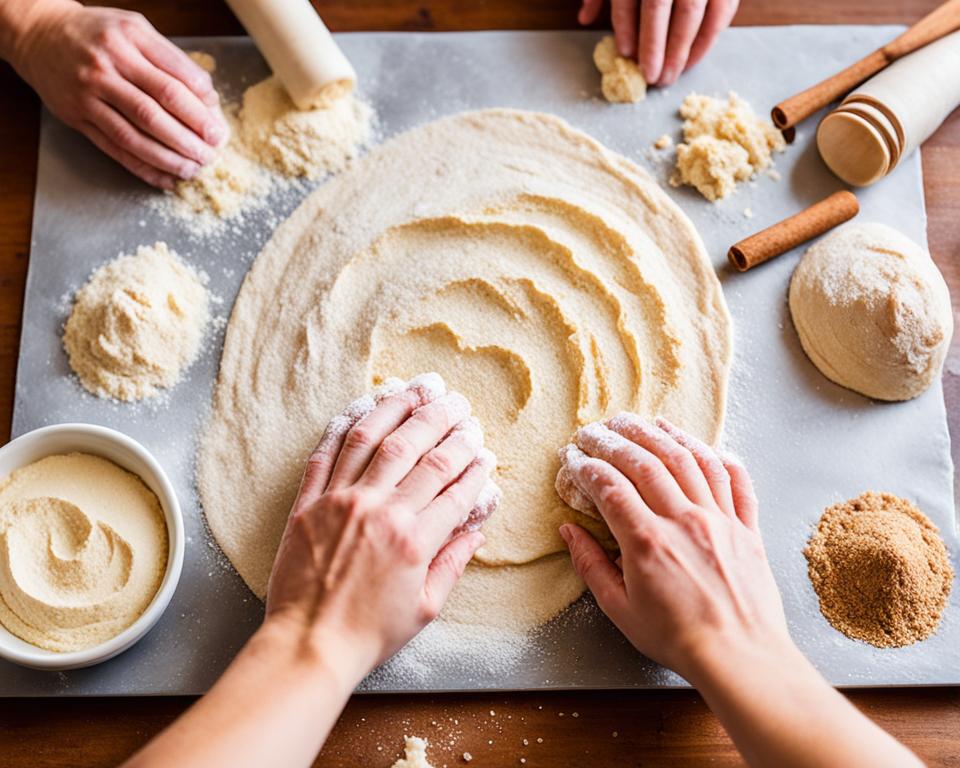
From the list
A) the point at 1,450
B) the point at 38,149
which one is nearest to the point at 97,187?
the point at 38,149

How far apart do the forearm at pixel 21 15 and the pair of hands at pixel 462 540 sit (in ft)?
2.82

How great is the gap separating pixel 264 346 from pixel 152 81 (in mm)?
455

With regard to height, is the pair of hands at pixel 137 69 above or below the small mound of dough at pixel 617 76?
above

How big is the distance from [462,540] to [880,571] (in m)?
0.62

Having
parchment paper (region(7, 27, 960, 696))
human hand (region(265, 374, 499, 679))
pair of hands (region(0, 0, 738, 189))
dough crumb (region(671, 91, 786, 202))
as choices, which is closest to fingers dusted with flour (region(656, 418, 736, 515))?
parchment paper (region(7, 27, 960, 696))

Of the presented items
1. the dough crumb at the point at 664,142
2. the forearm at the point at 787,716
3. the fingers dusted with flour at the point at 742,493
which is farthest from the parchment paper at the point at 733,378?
the forearm at the point at 787,716

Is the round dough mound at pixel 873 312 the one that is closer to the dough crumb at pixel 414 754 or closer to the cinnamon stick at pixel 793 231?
the cinnamon stick at pixel 793 231

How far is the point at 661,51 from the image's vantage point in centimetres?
152

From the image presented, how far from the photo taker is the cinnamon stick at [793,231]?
4.80 ft

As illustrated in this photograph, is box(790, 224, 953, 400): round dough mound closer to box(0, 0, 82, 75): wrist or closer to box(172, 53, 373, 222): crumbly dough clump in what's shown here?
box(172, 53, 373, 222): crumbly dough clump

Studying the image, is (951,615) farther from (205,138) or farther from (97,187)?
(97,187)

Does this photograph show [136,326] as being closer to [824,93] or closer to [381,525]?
[381,525]

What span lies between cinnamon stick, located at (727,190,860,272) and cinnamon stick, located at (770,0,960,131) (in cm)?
16

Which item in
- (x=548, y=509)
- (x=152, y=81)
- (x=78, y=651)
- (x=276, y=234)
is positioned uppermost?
(x=152, y=81)
